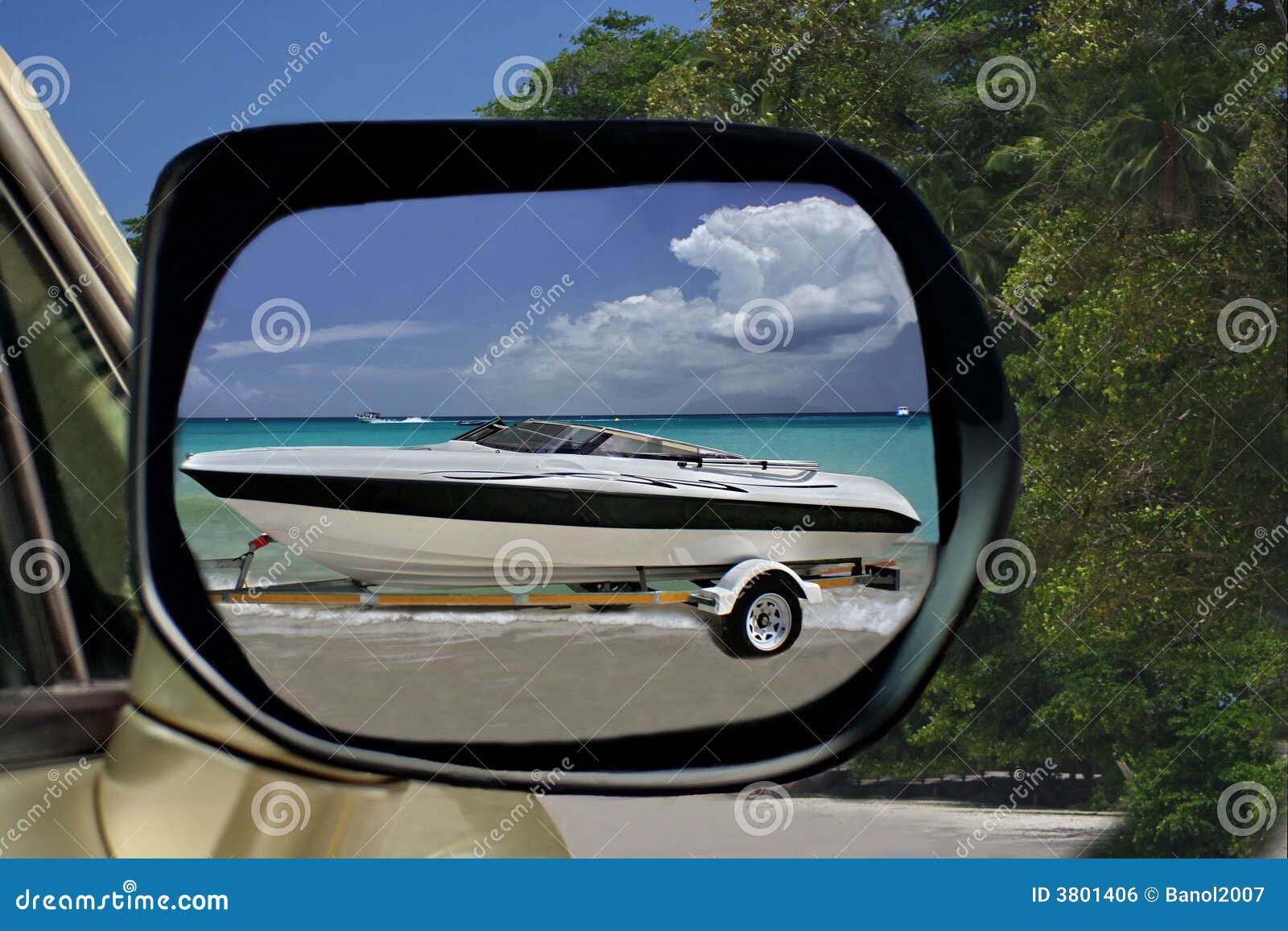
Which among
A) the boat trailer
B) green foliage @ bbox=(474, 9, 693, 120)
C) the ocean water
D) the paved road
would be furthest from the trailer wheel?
green foliage @ bbox=(474, 9, 693, 120)

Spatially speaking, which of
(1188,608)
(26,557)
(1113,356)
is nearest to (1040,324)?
(1113,356)

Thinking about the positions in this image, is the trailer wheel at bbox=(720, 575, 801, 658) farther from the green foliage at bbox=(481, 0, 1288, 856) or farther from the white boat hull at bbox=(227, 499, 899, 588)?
the green foliage at bbox=(481, 0, 1288, 856)

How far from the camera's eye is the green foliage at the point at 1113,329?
739cm

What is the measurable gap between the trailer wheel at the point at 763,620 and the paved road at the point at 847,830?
1114 centimetres

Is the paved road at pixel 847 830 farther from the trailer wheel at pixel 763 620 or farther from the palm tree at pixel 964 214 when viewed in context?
the trailer wheel at pixel 763 620

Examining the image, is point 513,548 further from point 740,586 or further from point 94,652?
point 94,652

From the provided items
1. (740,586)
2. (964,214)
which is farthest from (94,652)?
(964,214)

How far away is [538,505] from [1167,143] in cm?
877

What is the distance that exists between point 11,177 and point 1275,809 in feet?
38.5

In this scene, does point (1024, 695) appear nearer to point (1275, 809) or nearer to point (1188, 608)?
point (1275, 809)

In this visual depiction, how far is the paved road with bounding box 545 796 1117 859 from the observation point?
12266mm

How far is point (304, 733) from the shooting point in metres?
0.79

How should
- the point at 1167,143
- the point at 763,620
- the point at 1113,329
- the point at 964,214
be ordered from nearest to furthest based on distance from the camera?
the point at 763,620, the point at 1113,329, the point at 1167,143, the point at 964,214

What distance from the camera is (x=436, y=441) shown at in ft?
3.77
